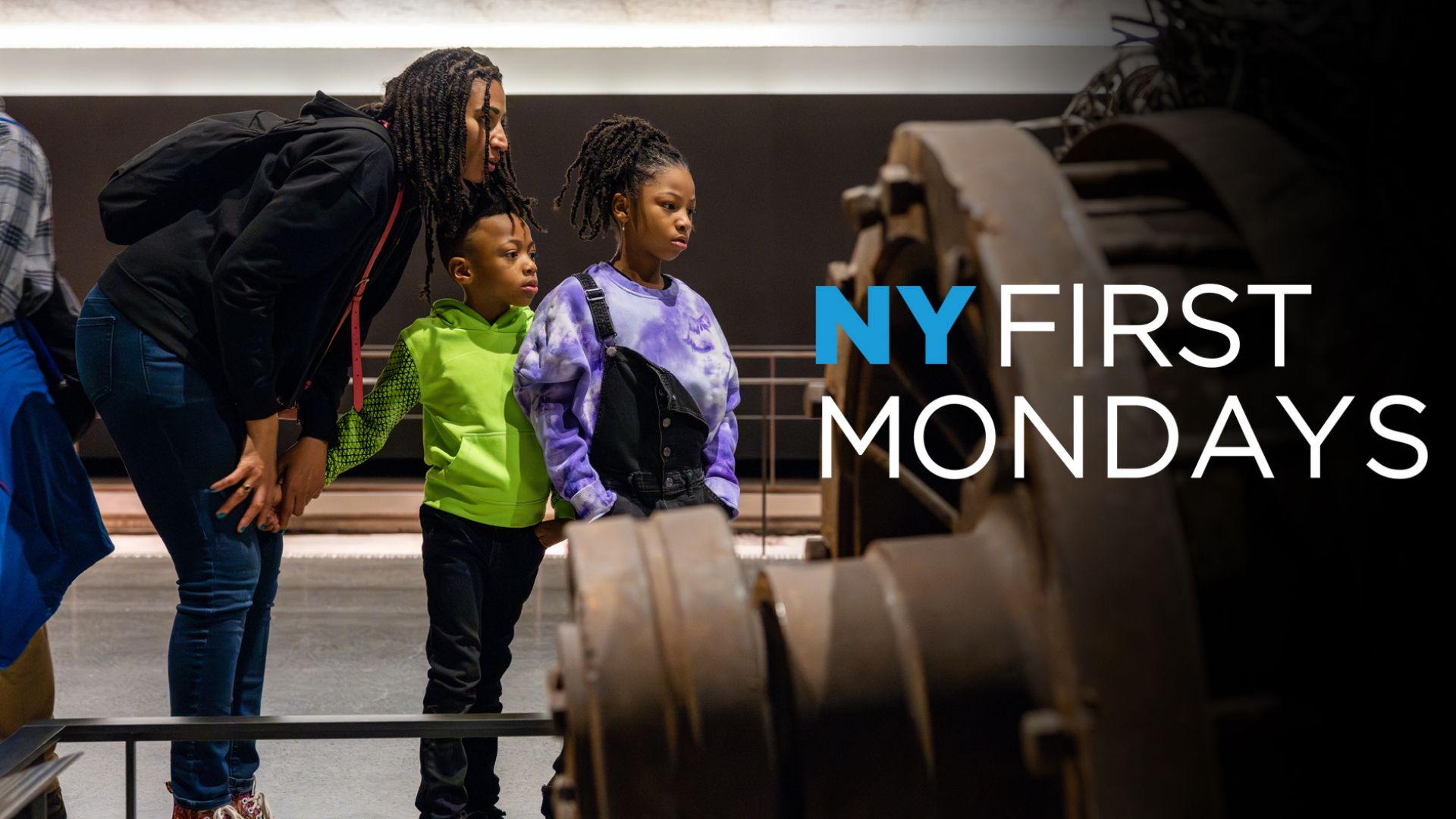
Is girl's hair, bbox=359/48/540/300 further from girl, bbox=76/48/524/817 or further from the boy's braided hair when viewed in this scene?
the boy's braided hair

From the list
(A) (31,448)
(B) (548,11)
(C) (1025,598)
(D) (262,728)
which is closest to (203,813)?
(D) (262,728)

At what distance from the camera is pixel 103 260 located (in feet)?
26.0

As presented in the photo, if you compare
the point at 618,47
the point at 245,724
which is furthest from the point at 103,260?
the point at 245,724

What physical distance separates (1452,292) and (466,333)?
1836 millimetres

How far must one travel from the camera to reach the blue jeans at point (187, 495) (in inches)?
77.4

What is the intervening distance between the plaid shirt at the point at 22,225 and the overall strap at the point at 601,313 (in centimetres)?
95

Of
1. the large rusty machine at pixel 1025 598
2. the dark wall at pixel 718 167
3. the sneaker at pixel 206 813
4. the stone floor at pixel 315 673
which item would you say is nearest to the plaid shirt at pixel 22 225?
the sneaker at pixel 206 813

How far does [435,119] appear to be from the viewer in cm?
210

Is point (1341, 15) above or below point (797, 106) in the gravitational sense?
below

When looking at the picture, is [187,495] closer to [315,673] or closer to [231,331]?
[231,331]

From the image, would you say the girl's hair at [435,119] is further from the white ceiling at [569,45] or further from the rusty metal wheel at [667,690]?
the white ceiling at [569,45]

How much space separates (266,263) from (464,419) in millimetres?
527

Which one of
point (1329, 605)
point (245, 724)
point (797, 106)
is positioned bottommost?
point (245, 724)

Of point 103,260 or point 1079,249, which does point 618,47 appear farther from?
point 1079,249
